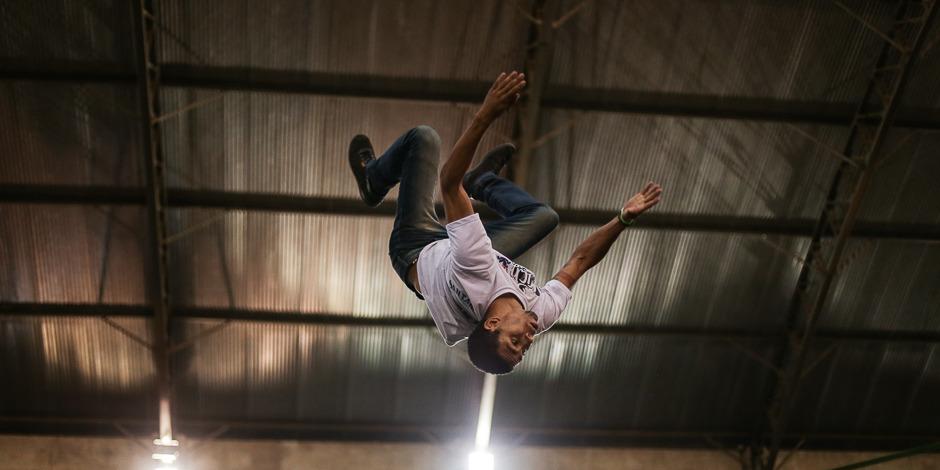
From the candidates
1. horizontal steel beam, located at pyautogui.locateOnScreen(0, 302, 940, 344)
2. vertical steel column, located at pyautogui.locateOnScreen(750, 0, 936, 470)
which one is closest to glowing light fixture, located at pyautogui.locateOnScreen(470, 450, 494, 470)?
horizontal steel beam, located at pyautogui.locateOnScreen(0, 302, 940, 344)

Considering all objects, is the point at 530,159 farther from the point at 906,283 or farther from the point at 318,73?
the point at 906,283

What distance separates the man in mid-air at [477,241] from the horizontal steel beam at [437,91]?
21.4 feet

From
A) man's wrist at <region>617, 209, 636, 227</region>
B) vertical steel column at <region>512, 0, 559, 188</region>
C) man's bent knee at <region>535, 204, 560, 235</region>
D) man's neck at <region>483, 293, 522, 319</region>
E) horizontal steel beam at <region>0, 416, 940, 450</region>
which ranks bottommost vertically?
man's neck at <region>483, 293, 522, 319</region>

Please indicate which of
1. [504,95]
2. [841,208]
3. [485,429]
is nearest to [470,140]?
[504,95]

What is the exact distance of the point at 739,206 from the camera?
13.7m

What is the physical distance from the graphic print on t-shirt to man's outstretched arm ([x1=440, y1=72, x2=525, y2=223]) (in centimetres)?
44

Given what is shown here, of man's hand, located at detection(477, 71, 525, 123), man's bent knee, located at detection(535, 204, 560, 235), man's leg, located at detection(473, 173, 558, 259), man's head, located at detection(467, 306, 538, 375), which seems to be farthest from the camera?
man's bent knee, located at detection(535, 204, 560, 235)

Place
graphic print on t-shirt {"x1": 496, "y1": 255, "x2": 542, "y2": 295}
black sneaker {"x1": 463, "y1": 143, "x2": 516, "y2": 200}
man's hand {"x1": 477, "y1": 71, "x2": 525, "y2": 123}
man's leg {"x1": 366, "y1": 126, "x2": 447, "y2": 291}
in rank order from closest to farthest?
man's hand {"x1": 477, "y1": 71, "x2": 525, "y2": 123} → graphic print on t-shirt {"x1": 496, "y1": 255, "x2": 542, "y2": 295} → man's leg {"x1": 366, "y1": 126, "x2": 447, "y2": 291} → black sneaker {"x1": 463, "y1": 143, "x2": 516, "y2": 200}

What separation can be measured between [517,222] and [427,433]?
10.4 meters

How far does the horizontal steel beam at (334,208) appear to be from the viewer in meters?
12.9

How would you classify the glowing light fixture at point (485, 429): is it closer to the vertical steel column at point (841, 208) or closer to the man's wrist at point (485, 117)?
the vertical steel column at point (841, 208)

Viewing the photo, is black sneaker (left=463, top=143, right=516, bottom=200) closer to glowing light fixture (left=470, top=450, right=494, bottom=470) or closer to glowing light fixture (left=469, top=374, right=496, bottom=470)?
glowing light fixture (left=469, top=374, right=496, bottom=470)

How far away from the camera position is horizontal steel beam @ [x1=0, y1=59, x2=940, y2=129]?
12125 mm

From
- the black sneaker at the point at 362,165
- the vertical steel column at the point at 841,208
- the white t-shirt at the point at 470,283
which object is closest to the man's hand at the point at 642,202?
the white t-shirt at the point at 470,283
